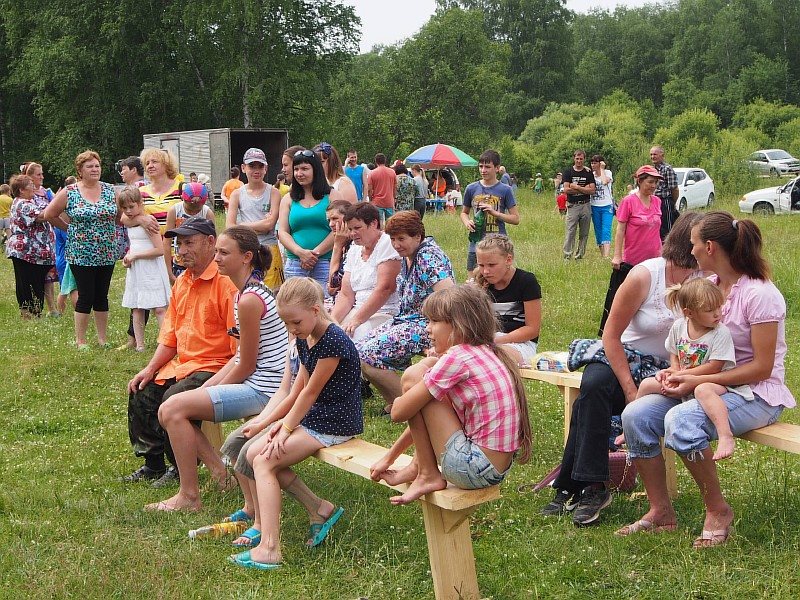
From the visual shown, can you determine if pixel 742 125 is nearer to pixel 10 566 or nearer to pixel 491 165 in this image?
pixel 491 165

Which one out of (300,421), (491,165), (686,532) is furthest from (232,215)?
(686,532)

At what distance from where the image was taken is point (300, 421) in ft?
14.1

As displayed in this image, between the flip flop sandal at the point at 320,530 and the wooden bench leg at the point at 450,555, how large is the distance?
2.64 ft

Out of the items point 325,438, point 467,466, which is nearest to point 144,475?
point 325,438

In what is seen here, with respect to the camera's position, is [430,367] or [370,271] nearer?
[430,367]

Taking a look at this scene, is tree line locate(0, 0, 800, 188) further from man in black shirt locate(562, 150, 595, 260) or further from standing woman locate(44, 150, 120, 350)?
standing woman locate(44, 150, 120, 350)

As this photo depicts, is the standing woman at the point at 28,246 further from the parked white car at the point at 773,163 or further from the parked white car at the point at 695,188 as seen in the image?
the parked white car at the point at 773,163

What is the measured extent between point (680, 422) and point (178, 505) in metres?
2.56

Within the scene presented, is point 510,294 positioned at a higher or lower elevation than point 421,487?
higher

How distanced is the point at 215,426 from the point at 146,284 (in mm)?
3519

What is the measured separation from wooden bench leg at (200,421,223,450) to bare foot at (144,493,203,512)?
22.0 inches

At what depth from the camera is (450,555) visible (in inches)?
143

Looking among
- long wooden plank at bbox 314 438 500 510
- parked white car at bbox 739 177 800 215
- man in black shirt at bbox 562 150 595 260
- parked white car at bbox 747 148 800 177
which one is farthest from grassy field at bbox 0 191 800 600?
parked white car at bbox 747 148 800 177

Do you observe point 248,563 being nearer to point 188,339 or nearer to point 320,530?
point 320,530
